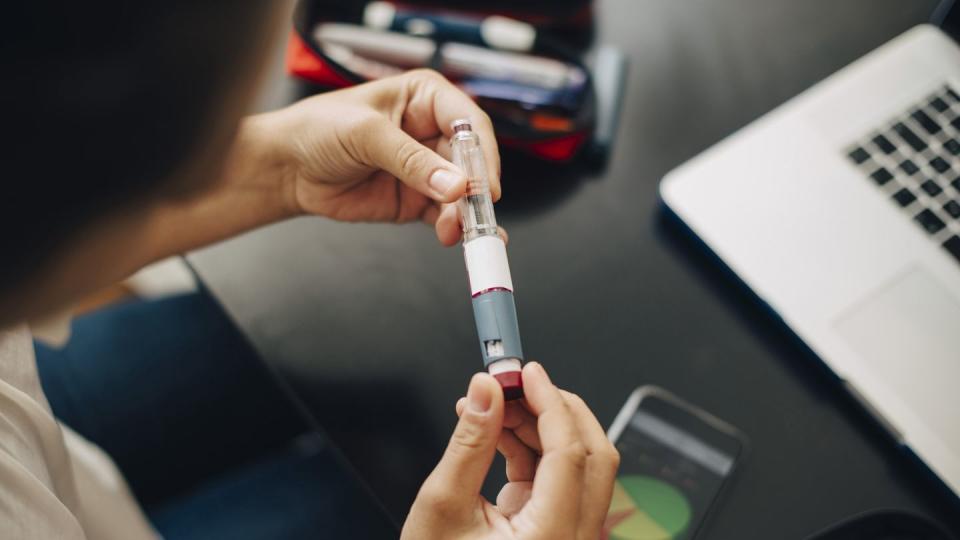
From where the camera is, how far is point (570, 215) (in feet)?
1.94

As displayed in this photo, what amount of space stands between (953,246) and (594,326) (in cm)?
27

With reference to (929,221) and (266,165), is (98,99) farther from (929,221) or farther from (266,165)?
(929,221)

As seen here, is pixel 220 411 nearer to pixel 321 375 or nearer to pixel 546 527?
pixel 321 375

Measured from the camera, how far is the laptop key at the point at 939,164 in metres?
0.56

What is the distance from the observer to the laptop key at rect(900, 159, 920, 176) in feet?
1.86

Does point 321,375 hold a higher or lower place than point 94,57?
lower

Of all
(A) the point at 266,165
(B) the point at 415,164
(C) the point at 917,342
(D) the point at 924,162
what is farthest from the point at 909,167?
(A) the point at 266,165

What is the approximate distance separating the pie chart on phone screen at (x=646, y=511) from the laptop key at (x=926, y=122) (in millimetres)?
349

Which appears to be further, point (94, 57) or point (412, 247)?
point (412, 247)

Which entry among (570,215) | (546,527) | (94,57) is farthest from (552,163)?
(94,57)

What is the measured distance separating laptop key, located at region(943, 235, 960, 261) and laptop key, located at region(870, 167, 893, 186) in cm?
6

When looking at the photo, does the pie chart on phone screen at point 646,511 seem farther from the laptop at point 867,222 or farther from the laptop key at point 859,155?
the laptop key at point 859,155

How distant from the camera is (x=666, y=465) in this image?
500mm

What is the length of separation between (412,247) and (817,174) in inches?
12.7
